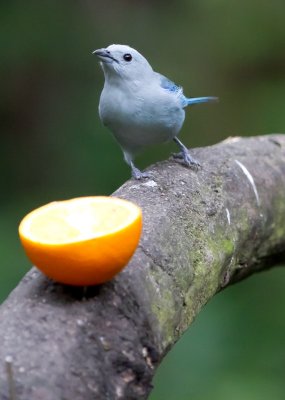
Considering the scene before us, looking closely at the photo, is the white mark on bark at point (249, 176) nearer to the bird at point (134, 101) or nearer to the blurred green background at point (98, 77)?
the bird at point (134, 101)

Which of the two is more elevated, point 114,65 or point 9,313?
point 114,65

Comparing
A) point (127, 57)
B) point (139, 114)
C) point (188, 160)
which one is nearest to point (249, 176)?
point (188, 160)

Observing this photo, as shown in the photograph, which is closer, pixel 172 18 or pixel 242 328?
pixel 242 328

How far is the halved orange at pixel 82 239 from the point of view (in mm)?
1259

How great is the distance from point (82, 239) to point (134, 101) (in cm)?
100

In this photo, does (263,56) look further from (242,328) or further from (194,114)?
(242,328)

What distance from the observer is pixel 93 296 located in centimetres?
137

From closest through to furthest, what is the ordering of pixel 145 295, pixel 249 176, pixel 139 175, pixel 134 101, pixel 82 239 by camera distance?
1. pixel 82 239
2. pixel 145 295
3. pixel 139 175
4. pixel 134 101
5. pixel 249 176

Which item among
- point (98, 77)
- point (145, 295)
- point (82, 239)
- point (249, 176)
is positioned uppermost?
point (82, 239)

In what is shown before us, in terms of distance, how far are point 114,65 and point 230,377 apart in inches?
57.6

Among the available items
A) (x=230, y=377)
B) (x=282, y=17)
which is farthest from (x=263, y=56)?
(x=230, y=377)

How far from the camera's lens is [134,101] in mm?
2197

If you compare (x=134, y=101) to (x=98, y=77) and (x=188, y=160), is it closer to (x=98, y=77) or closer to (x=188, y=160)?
(x=188, y=160)

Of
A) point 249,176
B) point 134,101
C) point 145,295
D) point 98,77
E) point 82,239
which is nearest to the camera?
point 82,239
